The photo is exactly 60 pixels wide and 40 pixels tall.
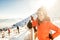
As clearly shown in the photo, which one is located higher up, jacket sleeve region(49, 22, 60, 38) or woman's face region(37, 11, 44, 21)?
woman's face region(37, 11, 44, 21)

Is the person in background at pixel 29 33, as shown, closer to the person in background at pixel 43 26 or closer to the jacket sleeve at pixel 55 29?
the person in background at pixel 43 26

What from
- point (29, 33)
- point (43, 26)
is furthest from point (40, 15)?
point (29, 33)

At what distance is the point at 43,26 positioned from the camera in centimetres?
157

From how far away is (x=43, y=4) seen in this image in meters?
1.58

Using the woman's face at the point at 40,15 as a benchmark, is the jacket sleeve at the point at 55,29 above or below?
below

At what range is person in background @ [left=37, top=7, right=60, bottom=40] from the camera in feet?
5.07

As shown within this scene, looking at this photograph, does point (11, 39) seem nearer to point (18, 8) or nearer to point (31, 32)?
point (31, 32)

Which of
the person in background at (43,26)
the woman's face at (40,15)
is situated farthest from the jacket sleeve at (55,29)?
the woman's face at (40,15)

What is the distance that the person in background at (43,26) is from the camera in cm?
155

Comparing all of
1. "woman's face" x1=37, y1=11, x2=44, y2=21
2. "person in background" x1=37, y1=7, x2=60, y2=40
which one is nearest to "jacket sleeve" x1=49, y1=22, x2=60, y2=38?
"person in background" x1=37, y1=7, x2=60, y2=40

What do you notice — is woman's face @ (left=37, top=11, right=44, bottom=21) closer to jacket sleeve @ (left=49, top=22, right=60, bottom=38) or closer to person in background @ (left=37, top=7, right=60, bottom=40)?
person in background @ (left=37, top=7, right=60, bottom=40)

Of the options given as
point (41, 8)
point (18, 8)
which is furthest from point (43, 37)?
point (18, 8)

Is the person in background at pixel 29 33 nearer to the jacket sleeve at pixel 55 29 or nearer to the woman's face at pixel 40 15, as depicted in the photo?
the woman's face at pixel 40 15

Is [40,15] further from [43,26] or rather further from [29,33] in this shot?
[29,33]
